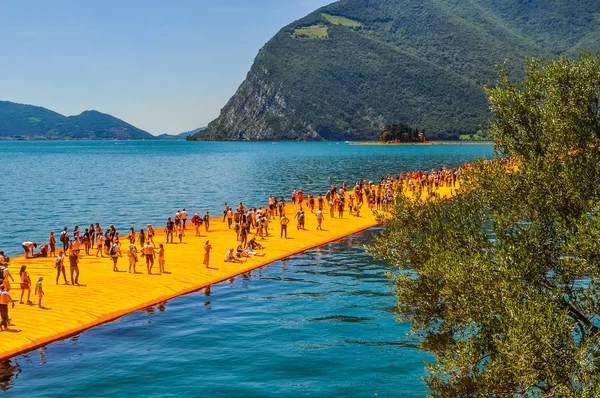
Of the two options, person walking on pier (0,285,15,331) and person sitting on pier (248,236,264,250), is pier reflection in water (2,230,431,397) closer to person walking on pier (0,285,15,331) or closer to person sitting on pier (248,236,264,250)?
person walking on pier (0,285,15,331)

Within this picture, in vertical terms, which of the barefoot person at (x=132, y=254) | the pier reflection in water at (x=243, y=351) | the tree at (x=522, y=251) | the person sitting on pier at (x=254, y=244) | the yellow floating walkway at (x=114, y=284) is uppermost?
the tree at (x=522, y=251)

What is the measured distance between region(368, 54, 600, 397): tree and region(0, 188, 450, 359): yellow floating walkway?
13656 millimetres

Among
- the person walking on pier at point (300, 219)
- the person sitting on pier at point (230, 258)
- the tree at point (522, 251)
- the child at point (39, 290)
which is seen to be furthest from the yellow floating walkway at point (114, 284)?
the tree at point (522, 251)

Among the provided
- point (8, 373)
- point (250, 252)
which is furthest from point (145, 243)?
point (8, 373)

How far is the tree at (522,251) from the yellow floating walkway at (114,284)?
13656mm

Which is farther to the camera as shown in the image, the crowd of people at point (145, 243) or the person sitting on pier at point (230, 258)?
the person sitting on pier at point (230, 258)

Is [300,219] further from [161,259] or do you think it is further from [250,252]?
[161,259]

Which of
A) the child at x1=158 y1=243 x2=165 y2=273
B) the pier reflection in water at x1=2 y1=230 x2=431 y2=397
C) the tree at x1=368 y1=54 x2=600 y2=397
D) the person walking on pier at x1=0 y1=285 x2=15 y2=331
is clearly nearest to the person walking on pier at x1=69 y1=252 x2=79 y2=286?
the child at x1=158 y1=243 x2=165 y2=273

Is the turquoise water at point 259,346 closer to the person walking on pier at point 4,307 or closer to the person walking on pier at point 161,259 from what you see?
the person walking on pier at point 4,307

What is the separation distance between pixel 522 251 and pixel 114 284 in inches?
838

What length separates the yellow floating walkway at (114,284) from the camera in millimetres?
23047

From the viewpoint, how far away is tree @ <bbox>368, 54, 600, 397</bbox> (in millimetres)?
11492

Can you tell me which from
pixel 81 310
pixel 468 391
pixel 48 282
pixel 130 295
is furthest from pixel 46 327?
pixel 468 391

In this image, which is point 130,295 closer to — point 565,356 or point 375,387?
point 375,387
